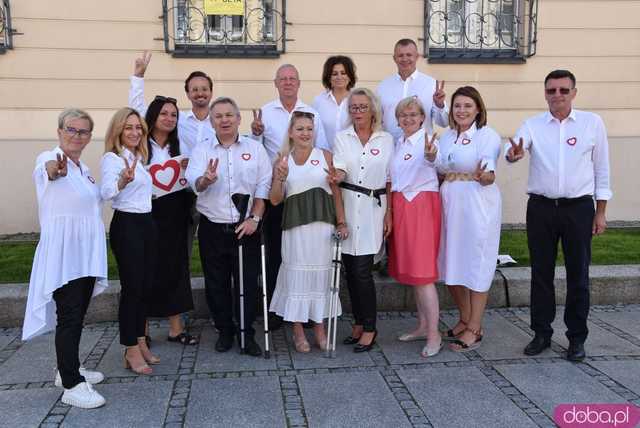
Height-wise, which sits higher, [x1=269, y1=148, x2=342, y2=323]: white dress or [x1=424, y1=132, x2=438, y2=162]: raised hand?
[x1=424, y1=132, x2=438, y2=162]: raised hand

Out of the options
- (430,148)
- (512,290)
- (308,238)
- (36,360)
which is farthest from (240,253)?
(512,290)

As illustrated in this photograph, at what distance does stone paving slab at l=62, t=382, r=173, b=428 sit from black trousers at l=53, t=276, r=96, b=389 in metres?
0.22

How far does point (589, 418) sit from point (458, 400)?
0.76 metres

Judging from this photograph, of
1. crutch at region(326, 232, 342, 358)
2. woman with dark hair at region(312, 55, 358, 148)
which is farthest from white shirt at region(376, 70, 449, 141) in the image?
crutch at region(326, 232, 342, 358)

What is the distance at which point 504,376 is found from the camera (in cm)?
422

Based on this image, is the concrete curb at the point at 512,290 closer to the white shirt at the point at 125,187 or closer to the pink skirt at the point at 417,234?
the pink skirt at the point at 417,234

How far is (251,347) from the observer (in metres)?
4.67

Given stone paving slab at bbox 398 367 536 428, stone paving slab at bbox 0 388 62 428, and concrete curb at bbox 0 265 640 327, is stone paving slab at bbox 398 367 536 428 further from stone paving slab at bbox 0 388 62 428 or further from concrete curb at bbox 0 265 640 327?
stone paving slab at bbox 0 388 62 428

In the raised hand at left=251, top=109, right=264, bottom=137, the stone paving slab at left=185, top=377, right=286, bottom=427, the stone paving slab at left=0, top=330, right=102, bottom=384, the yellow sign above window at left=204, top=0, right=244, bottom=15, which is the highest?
the yellow sign above window at left=204, top=0, right=244, bottom=15

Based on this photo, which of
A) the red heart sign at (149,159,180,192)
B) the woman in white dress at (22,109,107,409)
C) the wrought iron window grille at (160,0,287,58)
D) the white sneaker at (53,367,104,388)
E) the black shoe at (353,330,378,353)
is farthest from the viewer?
the wrought iron window grille at (160,0,287,58)

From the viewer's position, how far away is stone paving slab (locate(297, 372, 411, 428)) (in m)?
3.56

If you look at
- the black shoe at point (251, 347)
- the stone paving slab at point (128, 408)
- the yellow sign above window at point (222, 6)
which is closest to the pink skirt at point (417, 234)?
the black shoe at point (251, 347)

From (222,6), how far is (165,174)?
15.5 ft

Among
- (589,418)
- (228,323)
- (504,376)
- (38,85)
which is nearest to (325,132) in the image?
(228,323)
